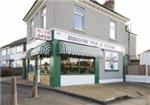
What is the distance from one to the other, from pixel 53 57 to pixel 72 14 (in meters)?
3.86

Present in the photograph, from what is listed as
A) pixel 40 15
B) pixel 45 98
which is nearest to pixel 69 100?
pixel 45 98

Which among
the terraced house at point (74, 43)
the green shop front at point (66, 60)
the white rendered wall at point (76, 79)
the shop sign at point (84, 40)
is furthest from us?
the white rendered wall at point (76, 79)

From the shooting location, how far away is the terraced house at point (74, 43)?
65.7 ft

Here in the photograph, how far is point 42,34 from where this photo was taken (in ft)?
62.0

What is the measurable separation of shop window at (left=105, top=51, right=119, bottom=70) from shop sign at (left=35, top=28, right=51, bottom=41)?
831 cm

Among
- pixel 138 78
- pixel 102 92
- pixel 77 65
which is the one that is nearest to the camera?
pixel 102 92

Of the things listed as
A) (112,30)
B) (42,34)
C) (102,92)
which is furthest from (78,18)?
(102,92)

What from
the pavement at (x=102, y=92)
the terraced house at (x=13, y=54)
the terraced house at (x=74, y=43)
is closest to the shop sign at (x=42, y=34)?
the terraced house at (x=74, y=43)

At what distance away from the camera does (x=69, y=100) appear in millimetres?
15008

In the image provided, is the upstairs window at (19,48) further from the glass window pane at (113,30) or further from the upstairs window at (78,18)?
the upstairs window at (78,18)

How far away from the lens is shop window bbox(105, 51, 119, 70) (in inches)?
1033

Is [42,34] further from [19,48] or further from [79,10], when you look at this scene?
[19,48]

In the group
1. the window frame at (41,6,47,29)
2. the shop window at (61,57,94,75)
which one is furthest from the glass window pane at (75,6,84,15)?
the shop window at (61,57,94,75)

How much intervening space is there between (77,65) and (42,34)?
4.52 meters
